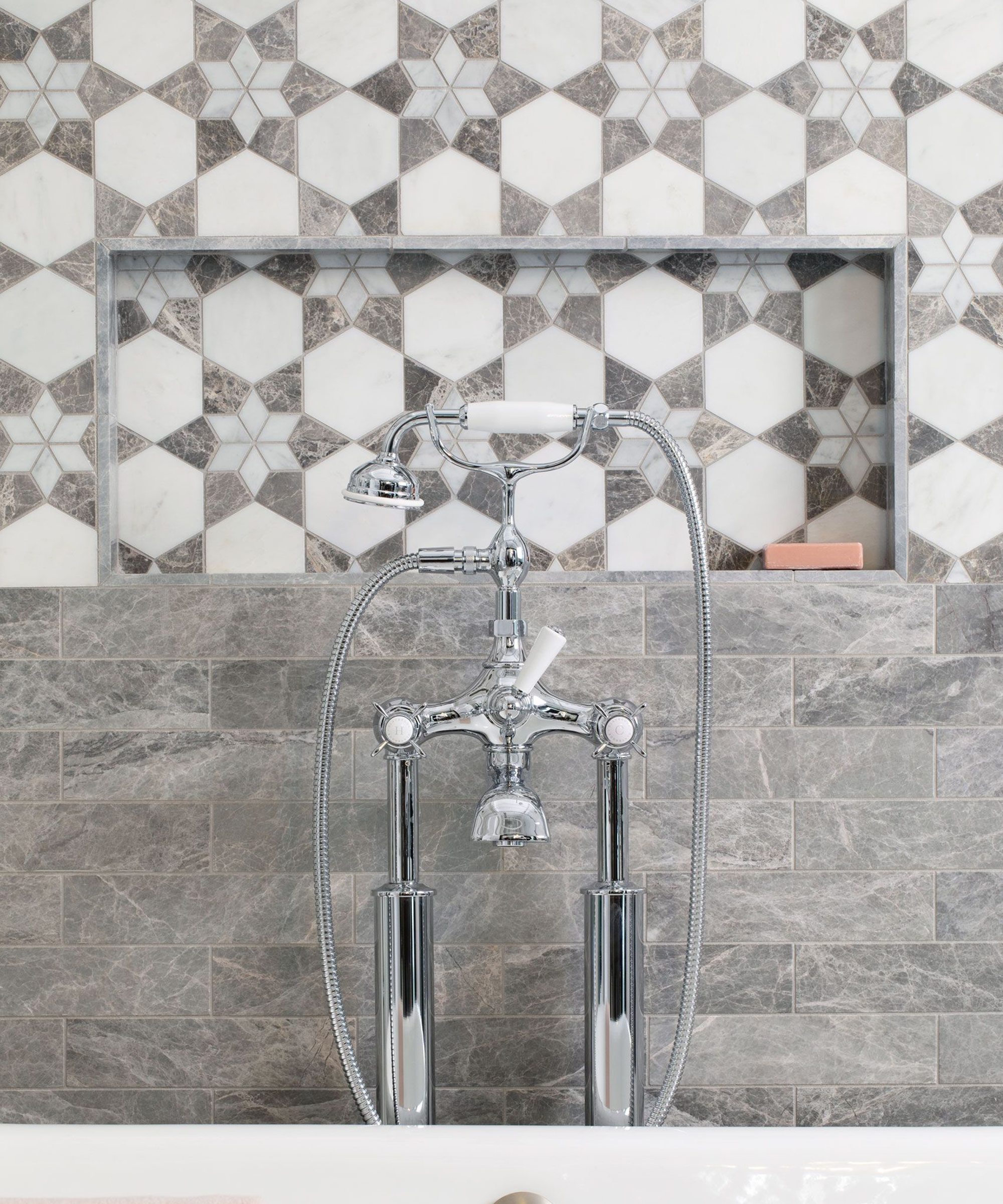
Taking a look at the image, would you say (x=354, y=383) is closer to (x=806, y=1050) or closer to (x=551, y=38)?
(x=551, y=38)

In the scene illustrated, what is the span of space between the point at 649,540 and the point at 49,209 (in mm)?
786

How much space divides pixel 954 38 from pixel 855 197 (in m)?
0.22

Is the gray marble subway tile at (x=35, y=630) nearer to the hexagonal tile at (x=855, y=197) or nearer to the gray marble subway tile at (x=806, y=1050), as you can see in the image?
the gray marble subway tile at (x=806, y=1050)

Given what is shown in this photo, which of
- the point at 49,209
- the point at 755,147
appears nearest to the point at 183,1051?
the point at 49,209

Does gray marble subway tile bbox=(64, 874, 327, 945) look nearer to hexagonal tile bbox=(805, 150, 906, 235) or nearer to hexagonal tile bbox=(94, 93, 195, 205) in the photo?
hexagonal tile bbox=(94, 93, 195, 205)

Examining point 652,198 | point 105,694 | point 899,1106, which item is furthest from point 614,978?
point 652,198

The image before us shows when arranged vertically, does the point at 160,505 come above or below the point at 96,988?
above

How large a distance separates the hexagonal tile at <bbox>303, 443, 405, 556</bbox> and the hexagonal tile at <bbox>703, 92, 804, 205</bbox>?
52cm

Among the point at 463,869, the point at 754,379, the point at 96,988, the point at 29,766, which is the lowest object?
the point at 96,988

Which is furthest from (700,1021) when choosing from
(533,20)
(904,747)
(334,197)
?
(533,20)

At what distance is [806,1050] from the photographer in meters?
1.12

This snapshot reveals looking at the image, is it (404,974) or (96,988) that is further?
(96,988)

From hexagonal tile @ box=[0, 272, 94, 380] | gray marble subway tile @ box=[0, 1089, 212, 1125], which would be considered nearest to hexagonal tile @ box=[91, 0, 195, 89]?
hexagonal tile @ box=[0, 272, 94, 380]

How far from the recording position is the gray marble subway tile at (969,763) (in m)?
1.12
